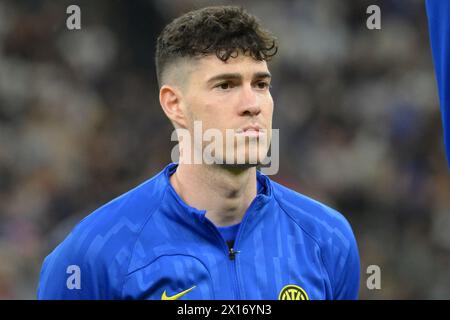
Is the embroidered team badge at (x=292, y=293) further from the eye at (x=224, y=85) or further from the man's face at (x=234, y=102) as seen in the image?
the eye at (x=224, y=85)

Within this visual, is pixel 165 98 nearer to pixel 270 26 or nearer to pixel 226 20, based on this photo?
pixel 226 20

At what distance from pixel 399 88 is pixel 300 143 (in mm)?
1280

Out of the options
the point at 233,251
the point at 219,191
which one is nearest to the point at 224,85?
the point at 219,191

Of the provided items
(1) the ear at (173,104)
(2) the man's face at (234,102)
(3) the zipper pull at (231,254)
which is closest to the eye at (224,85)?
(2) the man's face at (234,102)

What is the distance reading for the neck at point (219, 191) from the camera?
3455 millimetres

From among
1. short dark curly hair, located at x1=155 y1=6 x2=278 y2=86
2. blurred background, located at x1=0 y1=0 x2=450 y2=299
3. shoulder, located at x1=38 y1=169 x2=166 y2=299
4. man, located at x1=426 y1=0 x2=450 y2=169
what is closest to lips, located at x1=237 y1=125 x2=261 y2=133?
short dark curly hair, located at x1=155 y1=6 x2=278 y2=86

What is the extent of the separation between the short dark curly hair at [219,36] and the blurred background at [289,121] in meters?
4.22

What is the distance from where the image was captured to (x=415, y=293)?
7914 mm

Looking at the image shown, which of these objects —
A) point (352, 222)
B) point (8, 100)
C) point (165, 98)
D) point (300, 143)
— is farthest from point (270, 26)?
point (165, 98)

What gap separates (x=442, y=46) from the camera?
1936 millimetres

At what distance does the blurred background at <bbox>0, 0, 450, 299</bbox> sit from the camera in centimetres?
789

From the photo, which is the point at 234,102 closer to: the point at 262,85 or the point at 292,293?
the point at 262,85

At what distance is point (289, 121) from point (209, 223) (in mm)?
5112

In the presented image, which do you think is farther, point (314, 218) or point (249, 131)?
point (314, 218)
